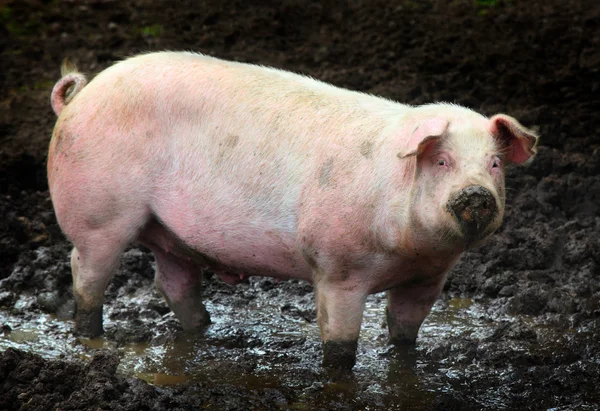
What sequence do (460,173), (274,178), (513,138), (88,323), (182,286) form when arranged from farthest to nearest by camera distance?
(182,286)
(88,323)
(274,178)
(513,138)
(460,173)

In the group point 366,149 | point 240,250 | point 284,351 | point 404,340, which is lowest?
point 284,351

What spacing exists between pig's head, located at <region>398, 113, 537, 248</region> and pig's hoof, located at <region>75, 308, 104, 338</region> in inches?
81.3

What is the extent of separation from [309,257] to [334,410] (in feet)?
2.44

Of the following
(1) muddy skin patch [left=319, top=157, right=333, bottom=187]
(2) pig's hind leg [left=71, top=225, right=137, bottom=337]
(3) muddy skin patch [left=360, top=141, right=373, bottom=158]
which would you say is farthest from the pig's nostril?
(2) pig's hind leg [left=71, top=225, right=137, bottom=337]

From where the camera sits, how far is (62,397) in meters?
4.54

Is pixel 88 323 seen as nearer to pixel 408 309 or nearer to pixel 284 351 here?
pixel 284 351

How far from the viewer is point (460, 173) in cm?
446

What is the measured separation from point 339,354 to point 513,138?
1.37m

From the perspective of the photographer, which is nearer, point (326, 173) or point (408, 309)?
point (326, 173)

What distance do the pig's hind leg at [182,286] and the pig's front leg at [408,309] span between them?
1148mm

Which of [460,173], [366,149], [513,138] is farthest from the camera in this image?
[366,149]

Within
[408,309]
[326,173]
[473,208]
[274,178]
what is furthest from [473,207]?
[408,309]

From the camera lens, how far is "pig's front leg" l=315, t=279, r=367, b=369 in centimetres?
496

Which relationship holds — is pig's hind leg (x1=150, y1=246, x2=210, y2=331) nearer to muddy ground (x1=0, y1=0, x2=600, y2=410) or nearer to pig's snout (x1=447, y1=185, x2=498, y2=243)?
muddy ground (x1=0, y1=0, x2=600, y2=410)
